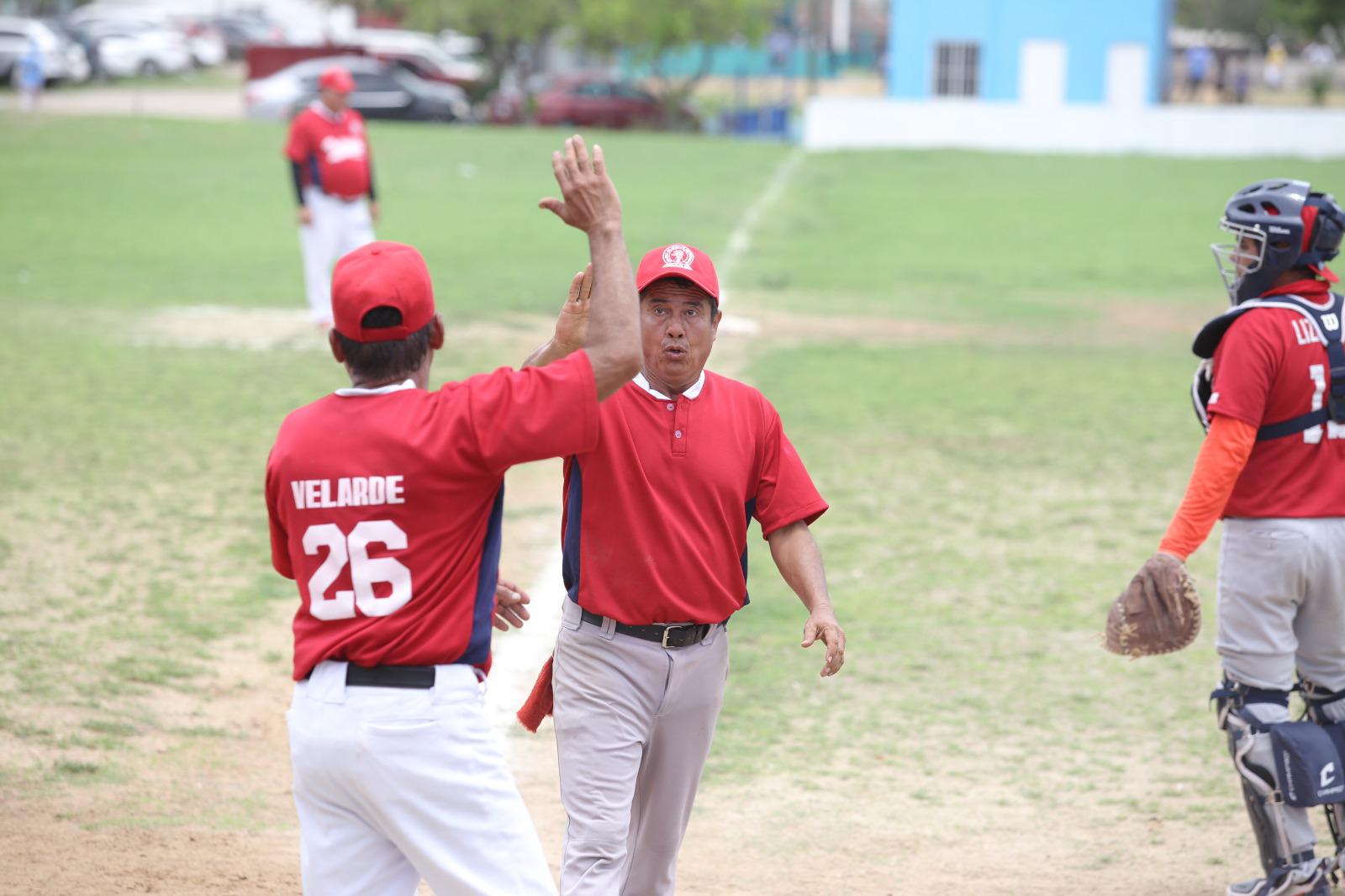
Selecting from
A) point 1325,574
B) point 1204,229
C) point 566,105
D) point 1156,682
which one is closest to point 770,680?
point 1156,682

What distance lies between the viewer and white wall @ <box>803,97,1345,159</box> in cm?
4250

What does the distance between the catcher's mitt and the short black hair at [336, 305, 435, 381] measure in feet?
8.66

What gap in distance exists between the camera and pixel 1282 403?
16.0ft

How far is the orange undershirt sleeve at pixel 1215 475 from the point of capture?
4805mm

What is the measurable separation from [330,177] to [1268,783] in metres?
11.7

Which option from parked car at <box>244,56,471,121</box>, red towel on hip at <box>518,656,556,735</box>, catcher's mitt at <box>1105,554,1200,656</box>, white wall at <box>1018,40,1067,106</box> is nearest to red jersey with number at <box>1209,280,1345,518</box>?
catcher's mitt at <box>1105,554,1200,656</box>

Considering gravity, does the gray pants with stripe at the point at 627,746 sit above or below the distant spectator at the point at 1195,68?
above

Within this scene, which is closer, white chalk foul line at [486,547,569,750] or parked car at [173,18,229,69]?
white chalk foul line at [486,547,569,750]

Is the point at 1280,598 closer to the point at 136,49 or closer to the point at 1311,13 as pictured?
the point at 136,49

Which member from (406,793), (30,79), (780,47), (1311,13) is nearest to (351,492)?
(406,793)

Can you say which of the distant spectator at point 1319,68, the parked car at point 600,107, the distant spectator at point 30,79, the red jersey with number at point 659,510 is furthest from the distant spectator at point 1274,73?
the red jersey with number at point 659,510

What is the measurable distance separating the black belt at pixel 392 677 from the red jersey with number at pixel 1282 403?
9.25 feet

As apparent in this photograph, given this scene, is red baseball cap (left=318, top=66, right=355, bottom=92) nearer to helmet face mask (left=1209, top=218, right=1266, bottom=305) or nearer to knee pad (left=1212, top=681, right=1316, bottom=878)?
helmet face mask (left=1209, top=218, right=1266, bottom=305)

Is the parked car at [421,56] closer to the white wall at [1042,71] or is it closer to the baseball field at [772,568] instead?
the white wall at [1042,71]
